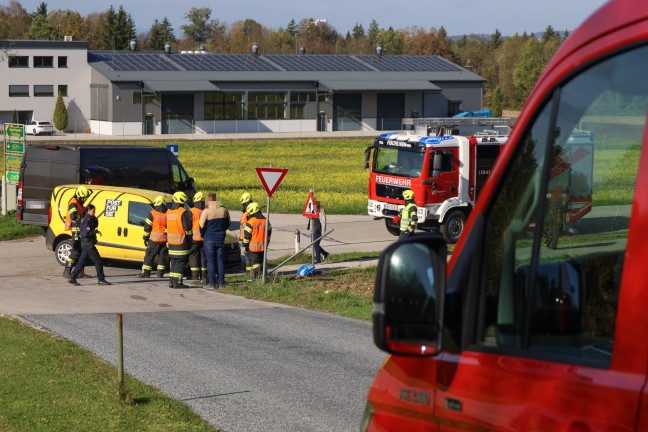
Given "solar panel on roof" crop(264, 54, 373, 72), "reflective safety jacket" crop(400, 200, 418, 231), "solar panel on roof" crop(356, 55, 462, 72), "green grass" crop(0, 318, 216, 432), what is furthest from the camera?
"solar panel on roof" crop(356, 55, 462, 72)

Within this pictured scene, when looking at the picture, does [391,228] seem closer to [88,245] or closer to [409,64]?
[88,245]

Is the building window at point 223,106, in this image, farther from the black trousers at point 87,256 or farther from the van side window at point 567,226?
the van side window at point 567,226

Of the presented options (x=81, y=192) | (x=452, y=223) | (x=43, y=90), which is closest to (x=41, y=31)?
(x=43, y=90)

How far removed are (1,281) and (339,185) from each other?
2420cm

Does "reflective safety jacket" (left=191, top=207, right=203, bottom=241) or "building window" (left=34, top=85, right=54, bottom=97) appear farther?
"building window" (left=34, top=85, right=54, bottom=97)

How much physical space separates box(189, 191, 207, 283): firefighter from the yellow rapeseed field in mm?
12073

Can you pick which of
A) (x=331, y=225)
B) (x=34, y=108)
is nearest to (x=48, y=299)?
(x=331, y=225)

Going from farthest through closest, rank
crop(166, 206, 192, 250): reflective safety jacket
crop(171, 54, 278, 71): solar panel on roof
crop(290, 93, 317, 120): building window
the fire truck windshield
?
1. crop(290, 93, 317, 120): building window
2. crop(171, 54, 278, 71): solar panel on roof
3. the fire truck windshield
4. crop(166, 206, 192, 250): reflective safety jacket

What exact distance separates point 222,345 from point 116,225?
8.83 metres

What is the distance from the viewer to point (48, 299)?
17.6 meters

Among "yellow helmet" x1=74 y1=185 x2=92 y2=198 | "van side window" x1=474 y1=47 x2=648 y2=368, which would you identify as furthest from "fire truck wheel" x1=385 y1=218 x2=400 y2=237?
"van side window" x1=474 y1=47 x2=648 y2=368

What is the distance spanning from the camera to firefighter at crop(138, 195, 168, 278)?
65.6 feet

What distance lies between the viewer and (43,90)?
8256cm

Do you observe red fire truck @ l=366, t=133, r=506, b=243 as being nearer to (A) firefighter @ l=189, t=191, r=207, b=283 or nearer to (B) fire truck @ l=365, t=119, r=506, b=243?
(B) fire truck @ l=365, t=119, r=506, b=243
